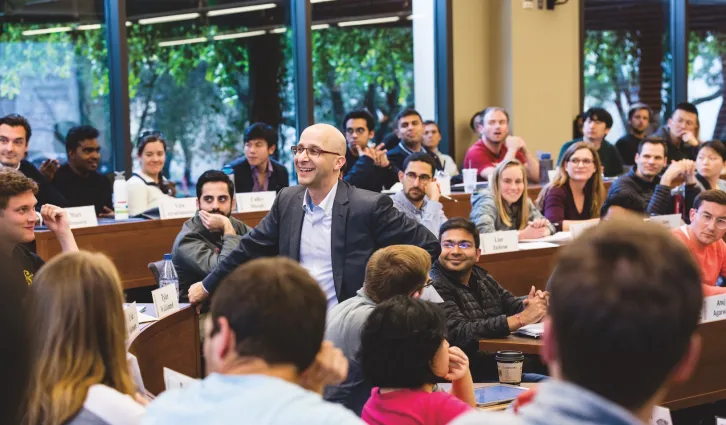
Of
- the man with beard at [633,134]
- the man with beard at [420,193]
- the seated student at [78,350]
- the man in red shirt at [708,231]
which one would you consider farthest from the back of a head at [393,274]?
the man with beard at [633,134]

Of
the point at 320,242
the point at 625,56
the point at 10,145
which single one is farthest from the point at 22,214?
the point at 625,56

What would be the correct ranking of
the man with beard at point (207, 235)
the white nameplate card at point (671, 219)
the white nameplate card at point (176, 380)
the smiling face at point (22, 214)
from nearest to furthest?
the white nameplate card at point (176, 380)
the smiling face at point (22, 214)
the man with beard at point (207, 235)
the white nameplate card at point (671, 219)

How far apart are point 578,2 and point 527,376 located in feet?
21.6

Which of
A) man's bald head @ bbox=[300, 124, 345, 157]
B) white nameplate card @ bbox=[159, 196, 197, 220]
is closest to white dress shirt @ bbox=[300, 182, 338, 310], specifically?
man's bald head @ bbox=[300, 124, 345, 157]

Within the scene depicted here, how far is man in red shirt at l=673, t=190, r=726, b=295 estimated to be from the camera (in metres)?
4.51

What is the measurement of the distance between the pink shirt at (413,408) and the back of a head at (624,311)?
115 centimetres

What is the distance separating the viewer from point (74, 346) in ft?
6.24

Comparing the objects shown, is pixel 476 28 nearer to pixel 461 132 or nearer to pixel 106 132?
pixel 461 132

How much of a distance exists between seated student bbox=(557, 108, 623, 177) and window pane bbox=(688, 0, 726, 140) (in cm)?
274

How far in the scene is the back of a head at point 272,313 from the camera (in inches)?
52.5

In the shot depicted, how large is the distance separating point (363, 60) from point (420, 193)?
3281 mm

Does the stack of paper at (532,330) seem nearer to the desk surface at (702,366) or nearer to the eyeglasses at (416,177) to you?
the desk surface at (702,366)

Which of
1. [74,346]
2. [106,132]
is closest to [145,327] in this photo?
[74,346]

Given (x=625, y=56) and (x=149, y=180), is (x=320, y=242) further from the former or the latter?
(x=625, y=56)
